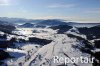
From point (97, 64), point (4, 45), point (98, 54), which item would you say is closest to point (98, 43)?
point (98, 54)

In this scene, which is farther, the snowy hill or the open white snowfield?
the snowy hill

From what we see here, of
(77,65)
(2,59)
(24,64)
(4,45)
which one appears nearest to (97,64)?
(77,65)

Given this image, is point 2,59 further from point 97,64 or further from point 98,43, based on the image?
point 98,43

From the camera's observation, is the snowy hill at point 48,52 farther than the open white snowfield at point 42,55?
Yes

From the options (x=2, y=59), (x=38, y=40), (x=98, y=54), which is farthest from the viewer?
(x=38, y=40)

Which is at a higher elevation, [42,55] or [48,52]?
[42,55]

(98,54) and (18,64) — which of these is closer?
(18,64)

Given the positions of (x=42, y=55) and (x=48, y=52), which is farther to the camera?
(x=48, y=52)

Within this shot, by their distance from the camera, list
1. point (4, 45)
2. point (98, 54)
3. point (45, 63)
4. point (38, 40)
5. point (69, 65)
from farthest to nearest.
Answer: point (38, 40) → point (4, 45) → point (98, 54) → point (45, 63) → point (69, 65)

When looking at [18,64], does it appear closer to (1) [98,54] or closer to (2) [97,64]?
(2) [97,64]
